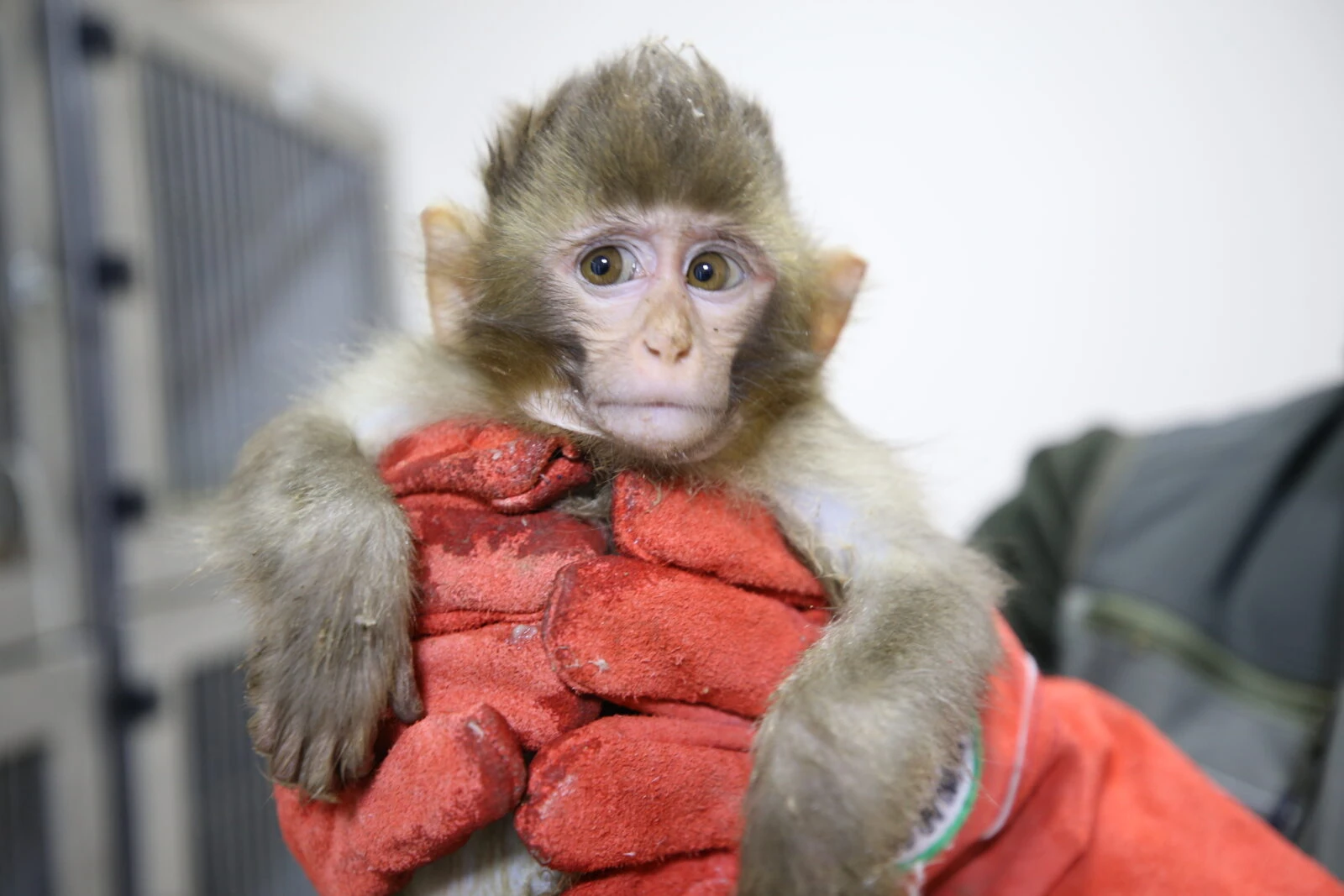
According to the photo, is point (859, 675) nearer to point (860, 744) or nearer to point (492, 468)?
point (860, 744)

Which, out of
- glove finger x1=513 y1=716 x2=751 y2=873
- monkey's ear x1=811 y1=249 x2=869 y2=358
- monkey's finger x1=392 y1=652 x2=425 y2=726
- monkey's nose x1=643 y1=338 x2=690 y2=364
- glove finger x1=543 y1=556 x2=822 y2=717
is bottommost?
glove finger x1=513 y1=716 x2=751 y2=873

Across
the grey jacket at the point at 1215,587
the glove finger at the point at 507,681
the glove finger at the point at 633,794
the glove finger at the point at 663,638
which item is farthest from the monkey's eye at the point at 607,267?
the grey jacket at the point at 1215,587

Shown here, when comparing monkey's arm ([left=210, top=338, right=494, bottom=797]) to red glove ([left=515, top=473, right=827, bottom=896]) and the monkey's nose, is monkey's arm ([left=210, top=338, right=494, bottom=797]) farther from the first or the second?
the monkey's nose

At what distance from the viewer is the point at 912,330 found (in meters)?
2.88

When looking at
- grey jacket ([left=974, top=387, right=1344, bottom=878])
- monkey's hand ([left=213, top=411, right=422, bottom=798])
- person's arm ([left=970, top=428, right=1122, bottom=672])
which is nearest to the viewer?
monkey's hand ([left=213, top=411, right=422, bottom=798])

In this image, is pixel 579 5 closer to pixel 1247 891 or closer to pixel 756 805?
pixel 756 805

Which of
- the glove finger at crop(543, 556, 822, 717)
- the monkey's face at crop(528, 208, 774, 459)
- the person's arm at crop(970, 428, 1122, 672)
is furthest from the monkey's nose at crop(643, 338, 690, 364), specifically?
the person's arm at crop(970, 428, 1122, 672)

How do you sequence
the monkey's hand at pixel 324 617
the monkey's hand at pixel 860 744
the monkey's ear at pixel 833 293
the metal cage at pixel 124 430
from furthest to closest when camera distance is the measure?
the metal cage at pixel 124 430, the monkey's ear at pixel 833 293, the monkey's hand at pixel 324 617, the monkey's hand at pixel 860 744

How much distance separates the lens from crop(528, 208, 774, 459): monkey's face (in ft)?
3.79

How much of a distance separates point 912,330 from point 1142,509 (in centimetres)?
94

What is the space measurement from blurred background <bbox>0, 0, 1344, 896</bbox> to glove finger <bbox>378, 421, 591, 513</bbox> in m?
0.69

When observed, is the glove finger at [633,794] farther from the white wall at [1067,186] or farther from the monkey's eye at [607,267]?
the white wall at [1067,186]

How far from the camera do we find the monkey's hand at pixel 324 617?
104 cm

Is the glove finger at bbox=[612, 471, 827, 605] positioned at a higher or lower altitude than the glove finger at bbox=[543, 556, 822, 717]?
higher
